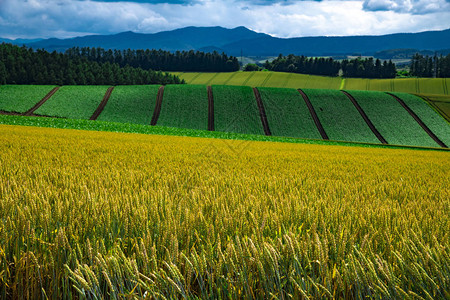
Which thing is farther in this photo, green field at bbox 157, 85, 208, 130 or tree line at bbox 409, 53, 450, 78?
tree line at bbox 409, 53, 450, 78

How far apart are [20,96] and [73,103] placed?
10.4 metres

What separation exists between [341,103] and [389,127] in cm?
1216

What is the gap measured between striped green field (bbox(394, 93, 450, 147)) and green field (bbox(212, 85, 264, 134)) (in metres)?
33.5

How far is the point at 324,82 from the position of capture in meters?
109

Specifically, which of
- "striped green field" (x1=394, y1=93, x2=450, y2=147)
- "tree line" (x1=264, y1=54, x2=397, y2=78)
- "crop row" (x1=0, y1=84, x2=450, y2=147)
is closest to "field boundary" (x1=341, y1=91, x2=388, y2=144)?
"crop row" (x1=0, y1=84, x2=450, y2=147)

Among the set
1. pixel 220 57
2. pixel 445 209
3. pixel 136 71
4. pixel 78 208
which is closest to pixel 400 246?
pixel 445 209

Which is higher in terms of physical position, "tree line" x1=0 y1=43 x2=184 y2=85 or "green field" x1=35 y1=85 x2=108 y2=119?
"tree line" x1=0 y1=43 x2=184 y2=85

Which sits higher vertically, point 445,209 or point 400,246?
point 400,246

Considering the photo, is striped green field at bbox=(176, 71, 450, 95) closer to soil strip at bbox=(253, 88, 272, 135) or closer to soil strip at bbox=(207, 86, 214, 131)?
soil strip at bbox=(253, 88, 272, 135)

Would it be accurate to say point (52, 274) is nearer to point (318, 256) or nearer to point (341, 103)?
point (318, 256)

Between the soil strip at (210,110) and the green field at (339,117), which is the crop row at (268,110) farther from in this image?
the soil strip at (210,110)

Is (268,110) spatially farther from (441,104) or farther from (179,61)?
(179,61)

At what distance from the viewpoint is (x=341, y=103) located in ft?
219

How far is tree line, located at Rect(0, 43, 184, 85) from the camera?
75062 millimetres
